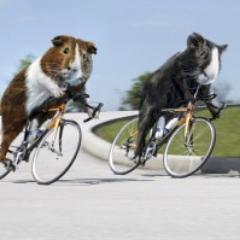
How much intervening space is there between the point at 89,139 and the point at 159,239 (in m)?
10.3

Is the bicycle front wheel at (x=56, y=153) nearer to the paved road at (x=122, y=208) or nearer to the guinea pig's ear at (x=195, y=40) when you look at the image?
the paved road at (x=122, y=208)

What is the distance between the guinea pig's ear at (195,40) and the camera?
35.6 feet

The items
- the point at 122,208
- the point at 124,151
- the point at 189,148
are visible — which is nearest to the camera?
the point at 122,208

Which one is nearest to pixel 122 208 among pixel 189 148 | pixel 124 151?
pixel 189 148

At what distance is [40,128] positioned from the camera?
414 inches

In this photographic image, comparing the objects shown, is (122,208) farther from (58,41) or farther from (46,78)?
(58,41)

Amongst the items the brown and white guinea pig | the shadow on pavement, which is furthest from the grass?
the brown and white guinea pig

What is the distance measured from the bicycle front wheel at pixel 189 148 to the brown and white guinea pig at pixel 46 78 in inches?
62.4

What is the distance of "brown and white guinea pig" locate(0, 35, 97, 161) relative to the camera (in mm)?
10266

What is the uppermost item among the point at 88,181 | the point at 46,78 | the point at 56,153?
the point at 46,78

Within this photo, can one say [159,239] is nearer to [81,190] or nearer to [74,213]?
[74,213]

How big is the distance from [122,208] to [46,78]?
3300 mm

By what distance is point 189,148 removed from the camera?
11.2 m

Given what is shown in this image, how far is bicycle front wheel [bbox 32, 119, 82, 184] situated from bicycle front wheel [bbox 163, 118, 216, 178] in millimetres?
1361
